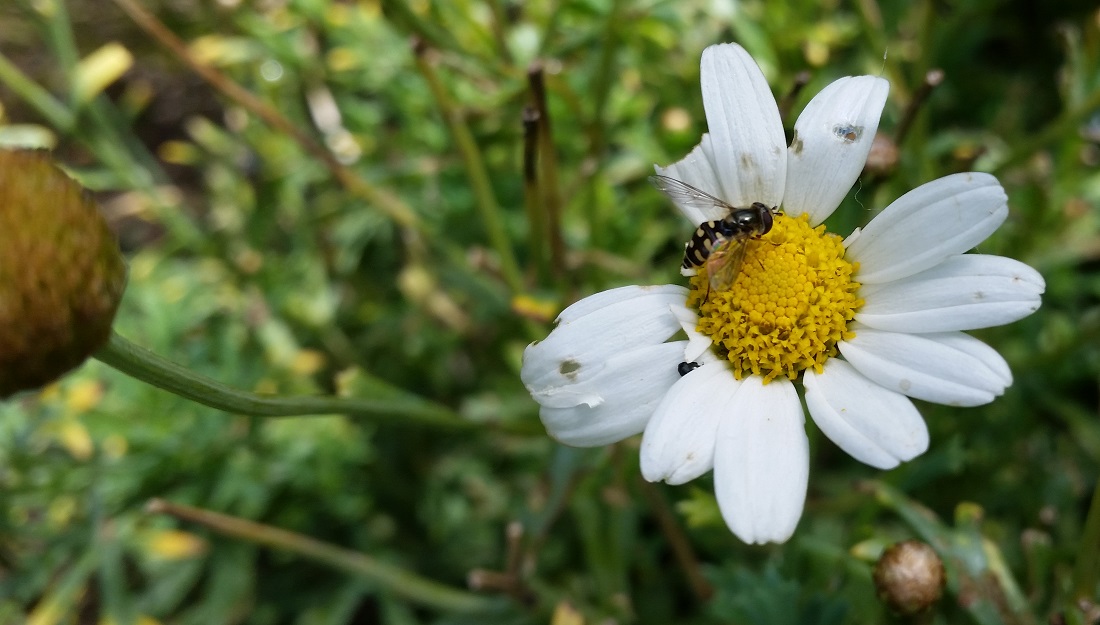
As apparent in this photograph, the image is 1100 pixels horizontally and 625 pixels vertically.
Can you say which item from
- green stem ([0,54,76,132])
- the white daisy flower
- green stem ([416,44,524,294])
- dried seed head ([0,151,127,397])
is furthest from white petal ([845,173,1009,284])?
green stem ([0,54,76,132])

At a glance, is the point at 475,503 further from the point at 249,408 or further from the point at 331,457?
the point at 249,408

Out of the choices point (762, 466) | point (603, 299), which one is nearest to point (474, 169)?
point (603, 299)

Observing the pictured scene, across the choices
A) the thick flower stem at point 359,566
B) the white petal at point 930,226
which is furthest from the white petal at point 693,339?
the thick flower stem at point 359,566

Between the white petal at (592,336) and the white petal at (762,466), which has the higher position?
the white petal at (592,336)

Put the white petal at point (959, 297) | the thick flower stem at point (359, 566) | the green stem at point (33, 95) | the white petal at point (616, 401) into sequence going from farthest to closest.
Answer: the green stem at point (33, 95) < the thick flower stem at point (359, 566) < the white petal at point (616, 401) < the white petal at point (959, 297)

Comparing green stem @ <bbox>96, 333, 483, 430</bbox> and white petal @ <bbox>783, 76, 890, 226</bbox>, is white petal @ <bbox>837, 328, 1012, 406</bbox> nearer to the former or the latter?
white petal @ <bbox>783, 76, 890, 226</bbox>

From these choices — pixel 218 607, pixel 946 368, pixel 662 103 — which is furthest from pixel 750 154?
pixel 218 607

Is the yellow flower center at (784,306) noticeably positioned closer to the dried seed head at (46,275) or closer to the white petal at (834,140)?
the white petal at (834,140)
